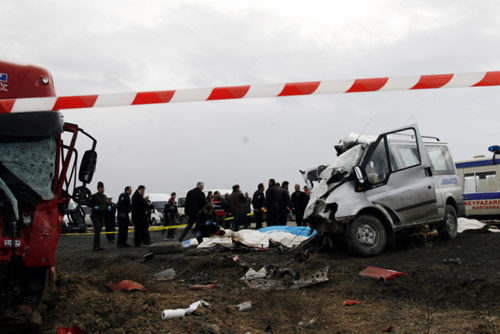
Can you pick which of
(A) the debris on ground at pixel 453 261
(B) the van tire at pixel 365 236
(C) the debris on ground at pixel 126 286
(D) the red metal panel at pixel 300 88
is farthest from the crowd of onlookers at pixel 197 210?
(D) the red metal panel at pixel 300 88

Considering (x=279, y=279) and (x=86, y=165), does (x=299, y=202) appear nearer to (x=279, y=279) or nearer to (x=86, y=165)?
(x=279, y=279)

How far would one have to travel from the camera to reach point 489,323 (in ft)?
14.7

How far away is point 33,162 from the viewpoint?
554 centimetres

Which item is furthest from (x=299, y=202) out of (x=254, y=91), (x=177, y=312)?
(x=254, y=91)

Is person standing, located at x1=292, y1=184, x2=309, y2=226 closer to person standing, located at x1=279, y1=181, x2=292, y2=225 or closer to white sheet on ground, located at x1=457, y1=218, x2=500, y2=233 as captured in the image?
person standing, located at x1=279, y1=181, x2=292, y2=225

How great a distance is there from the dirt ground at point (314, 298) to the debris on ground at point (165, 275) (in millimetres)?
139

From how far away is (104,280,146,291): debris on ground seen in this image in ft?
22.8

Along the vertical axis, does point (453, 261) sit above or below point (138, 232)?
below

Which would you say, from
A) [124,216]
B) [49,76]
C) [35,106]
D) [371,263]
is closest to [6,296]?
[35,106]

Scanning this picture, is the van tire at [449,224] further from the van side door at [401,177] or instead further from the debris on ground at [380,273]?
the debris on ground at [380,273]

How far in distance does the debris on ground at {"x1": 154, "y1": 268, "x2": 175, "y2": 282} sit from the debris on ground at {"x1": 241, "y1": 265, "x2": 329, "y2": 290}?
1.69 m

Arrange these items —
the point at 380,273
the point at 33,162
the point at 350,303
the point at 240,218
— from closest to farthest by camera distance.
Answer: the point at 33,162 → the point at 350,303 → the point at 380,273 → the point at 240,218

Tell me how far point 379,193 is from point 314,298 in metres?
3.19

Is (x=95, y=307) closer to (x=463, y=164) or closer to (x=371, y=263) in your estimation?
(x=371, y=263)
